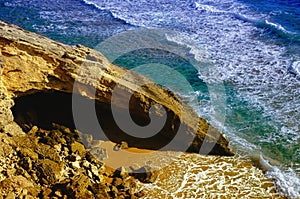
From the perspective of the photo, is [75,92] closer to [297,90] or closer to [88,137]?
[88,137]

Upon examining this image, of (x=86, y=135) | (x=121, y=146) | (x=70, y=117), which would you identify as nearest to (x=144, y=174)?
(x=121, y=146)

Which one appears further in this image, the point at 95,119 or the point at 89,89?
the point at 95,119

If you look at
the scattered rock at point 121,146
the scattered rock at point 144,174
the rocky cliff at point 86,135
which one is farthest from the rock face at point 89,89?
the scattered rock at point 144,174

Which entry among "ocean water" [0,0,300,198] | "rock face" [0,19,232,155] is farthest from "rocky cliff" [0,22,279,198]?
"ocean water" [0,0,300,198]

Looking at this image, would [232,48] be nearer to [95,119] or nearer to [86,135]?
[95,119]

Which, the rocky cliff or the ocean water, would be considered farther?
the ocean water

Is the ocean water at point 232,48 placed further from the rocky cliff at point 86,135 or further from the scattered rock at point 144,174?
the scattered rock at point 144,174

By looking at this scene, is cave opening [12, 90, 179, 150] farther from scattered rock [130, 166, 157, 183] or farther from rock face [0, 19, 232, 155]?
scattered rock [130, 166, 157, 183]
